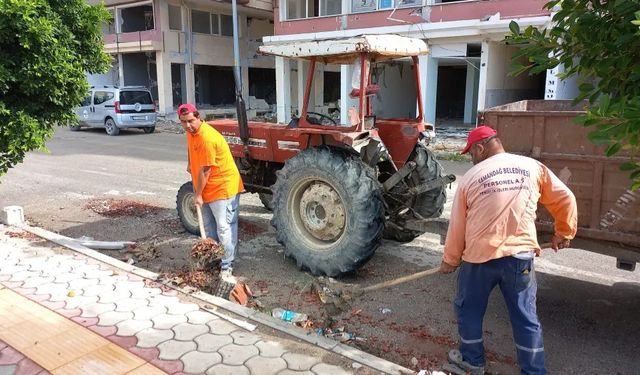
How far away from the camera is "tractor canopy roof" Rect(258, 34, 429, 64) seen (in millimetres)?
4699

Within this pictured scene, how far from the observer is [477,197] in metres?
3.12

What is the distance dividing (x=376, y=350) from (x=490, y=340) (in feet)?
2.95

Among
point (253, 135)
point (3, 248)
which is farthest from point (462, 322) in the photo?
point (3, 248)

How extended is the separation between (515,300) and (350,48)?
8.95ft

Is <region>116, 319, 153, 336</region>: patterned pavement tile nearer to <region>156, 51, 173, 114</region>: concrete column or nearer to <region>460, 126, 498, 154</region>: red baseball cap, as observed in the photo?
<region>460, 126, 498, 154</region>: red baseball cap

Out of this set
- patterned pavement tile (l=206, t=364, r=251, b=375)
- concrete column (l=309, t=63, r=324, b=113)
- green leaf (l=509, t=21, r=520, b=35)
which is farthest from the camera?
concrete column (l=309, t=63, r=324, b=113)

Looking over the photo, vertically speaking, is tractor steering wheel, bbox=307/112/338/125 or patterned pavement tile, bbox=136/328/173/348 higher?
tractor steering wheel, bbox=307/112/338/125

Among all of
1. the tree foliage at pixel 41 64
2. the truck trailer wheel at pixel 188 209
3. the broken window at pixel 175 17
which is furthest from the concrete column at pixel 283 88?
the truck trailer wheel at pixel 188 209

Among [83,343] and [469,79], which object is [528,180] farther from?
[469,79]

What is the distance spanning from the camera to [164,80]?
23.6 metres

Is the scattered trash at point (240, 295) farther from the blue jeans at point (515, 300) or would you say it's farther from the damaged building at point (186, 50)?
the damaged building at point (186, 50)

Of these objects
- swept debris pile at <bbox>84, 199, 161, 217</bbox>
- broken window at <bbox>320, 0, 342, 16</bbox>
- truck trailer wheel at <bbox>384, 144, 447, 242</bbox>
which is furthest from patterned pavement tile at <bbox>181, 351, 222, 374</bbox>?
broken window at <bbox>320, 0, 342, 16</bbox>

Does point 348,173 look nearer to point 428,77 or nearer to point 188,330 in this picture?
point 188,330

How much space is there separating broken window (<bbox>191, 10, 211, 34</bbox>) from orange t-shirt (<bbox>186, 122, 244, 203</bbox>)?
A: 2195cm
